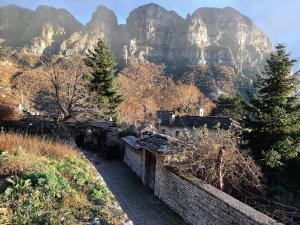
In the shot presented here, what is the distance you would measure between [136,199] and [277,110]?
25.0 ft

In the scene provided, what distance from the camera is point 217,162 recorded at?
1089 centimetres

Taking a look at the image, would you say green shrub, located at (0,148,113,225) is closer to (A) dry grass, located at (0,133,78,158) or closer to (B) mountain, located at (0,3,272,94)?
(A) dry grass, located at (0,133,78,158)

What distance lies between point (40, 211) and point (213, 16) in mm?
145260

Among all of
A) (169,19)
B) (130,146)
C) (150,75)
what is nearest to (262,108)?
(130,146)

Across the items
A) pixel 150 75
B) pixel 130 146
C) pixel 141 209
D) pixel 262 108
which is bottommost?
pixel 141 209

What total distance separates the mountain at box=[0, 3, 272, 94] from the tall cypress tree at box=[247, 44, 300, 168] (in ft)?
228

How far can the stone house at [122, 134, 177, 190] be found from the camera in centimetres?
1284

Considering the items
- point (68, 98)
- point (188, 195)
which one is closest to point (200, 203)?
point (188, 195)

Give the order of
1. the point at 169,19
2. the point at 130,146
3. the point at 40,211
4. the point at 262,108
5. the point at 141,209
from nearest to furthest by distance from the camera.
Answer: the point at 40,211 < the point at 141,209 < the point at 262,108 < the point at 130,146 < the point at 169,19

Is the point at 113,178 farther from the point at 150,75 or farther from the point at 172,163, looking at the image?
the point at 150,75

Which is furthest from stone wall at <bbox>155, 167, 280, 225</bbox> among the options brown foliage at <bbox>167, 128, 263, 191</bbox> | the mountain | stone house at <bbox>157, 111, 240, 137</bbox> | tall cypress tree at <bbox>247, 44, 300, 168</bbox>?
the mountain

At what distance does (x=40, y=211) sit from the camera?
5.37 meters

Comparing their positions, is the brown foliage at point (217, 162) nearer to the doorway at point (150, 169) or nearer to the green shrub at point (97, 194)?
the doorway at point (150, 169)

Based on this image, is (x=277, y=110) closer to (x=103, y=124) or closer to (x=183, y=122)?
(x=103, y=124)
